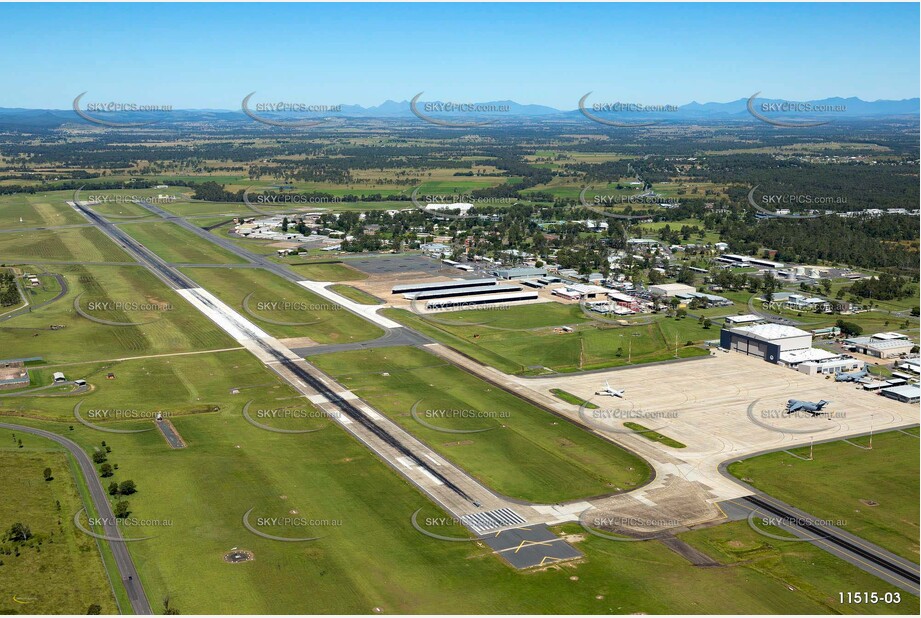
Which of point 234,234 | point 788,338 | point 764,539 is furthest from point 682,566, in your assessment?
point 234,234

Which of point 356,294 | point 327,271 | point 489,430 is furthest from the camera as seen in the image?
point 327,271

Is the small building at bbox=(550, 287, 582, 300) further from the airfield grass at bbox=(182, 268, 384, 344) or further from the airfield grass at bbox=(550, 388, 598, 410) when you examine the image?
the airfield grass at bbox=(550, 388, 598, 410)

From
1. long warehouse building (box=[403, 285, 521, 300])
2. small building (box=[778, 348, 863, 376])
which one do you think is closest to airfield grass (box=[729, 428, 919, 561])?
small building (box=[778, 348, 863, 376])

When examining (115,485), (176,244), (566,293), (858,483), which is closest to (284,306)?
(566,293)

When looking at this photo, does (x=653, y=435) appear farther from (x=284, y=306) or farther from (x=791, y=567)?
(x=284, y=306)

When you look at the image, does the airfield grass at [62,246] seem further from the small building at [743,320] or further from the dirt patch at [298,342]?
the small building at [743,320]

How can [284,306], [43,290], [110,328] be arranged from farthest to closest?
[43,290] < [284,306] < [110,328]
